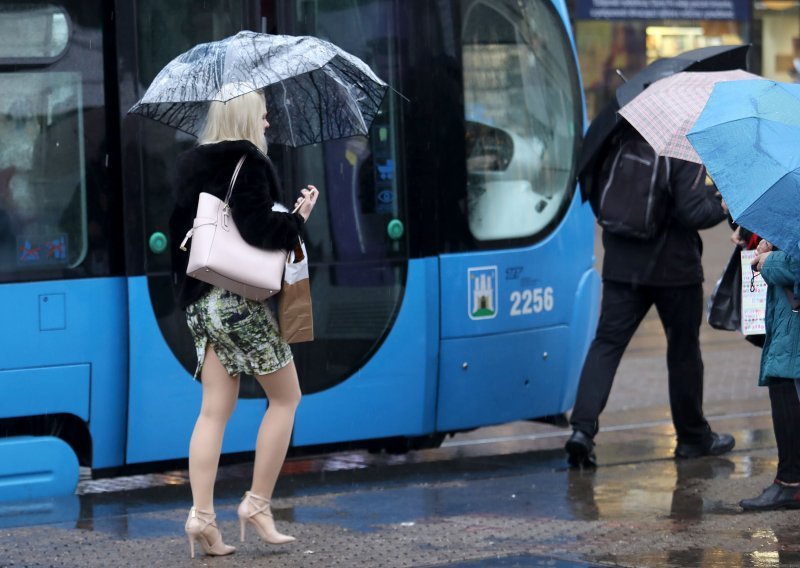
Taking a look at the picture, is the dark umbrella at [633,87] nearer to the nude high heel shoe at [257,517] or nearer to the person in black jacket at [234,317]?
the person in black jacket at [234,317]

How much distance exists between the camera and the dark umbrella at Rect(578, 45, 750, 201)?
655 cm

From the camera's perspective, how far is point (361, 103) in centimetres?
544

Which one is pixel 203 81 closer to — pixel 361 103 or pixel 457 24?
pixel 361 103

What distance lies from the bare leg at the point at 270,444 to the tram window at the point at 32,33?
6.16 ft

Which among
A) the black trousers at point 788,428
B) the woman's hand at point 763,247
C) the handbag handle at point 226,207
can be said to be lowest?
the black trousers at point 788,428

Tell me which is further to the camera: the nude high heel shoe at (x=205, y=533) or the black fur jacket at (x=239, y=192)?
the nude high heel shoe at (x=205, y=533)

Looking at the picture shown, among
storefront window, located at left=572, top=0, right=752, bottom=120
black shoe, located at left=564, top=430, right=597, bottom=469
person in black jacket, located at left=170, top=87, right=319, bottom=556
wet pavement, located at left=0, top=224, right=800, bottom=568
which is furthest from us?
storefront window, located at left=572, top=0, right=752, bottom=120

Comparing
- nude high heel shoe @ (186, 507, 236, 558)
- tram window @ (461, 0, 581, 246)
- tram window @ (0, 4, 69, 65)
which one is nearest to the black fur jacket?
nude high heel shoe @ (186, 507, 236, 558)

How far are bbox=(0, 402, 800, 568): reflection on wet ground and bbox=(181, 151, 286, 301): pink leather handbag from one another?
3.05 ft

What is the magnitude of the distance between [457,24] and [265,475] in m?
2.75

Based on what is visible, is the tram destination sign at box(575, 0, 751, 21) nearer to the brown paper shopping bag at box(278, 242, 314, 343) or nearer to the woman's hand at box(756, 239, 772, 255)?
the woman's hand at box(756, 239, 772, 255)

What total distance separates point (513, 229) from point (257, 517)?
8.47 ft

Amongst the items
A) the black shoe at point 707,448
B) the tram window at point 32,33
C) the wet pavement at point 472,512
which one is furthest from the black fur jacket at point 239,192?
the black shoe at point 707,448

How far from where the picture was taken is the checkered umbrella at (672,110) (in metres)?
5.85
